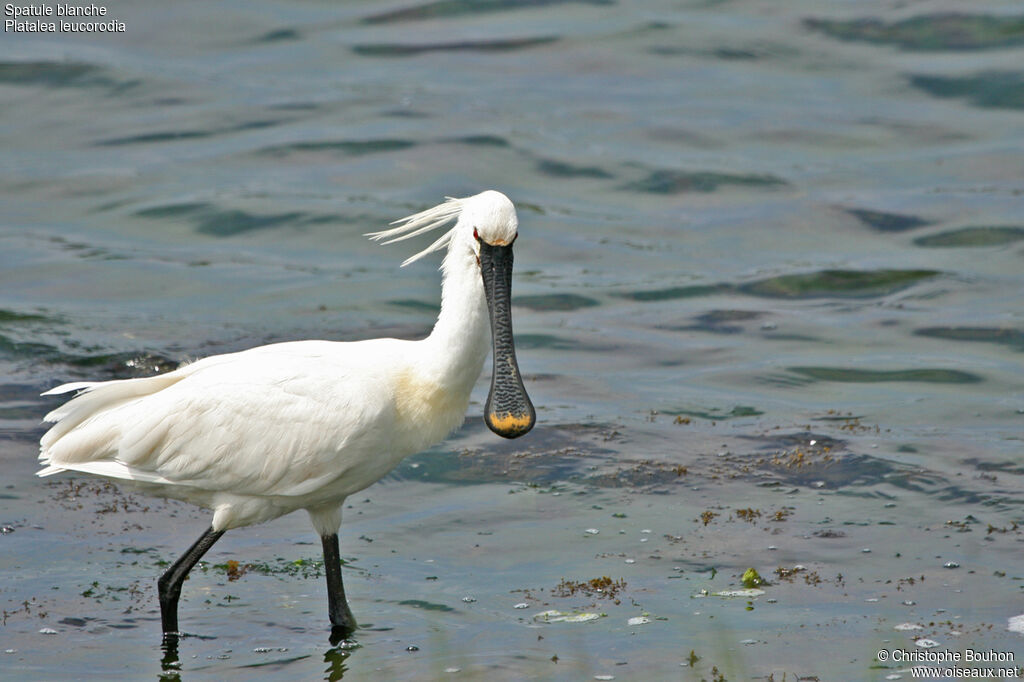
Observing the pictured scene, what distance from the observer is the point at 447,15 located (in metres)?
25.5

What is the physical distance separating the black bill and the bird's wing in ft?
2.22

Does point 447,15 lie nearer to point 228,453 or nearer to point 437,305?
point 437,305

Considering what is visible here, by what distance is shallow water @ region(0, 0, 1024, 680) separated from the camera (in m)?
7.98

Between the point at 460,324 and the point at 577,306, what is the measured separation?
7.95 metres

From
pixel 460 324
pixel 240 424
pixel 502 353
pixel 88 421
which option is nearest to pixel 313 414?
pixel 240 424

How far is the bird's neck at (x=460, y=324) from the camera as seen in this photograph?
749cm

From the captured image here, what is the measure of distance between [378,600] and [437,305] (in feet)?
24.0

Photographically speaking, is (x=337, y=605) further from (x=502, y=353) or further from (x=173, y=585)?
(x=502, y=353)

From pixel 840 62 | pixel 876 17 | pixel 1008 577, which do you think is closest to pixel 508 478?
pixel 1008 577

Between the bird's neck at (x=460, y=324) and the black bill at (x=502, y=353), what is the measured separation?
0.06 metres

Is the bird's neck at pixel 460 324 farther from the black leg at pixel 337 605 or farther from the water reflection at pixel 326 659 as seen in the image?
the water reflection at pixel 326 659

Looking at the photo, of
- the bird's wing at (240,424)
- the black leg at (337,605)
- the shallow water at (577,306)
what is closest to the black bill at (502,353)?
the bird's wing at (240,424)

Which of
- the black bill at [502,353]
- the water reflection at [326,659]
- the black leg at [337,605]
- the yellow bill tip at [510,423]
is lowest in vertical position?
the water reflection at [326,659]

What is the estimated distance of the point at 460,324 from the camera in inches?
295
